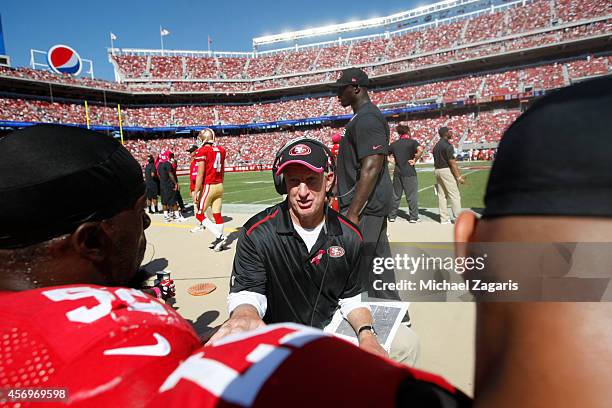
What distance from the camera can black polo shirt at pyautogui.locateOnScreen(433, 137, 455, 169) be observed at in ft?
24.5

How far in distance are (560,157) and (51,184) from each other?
117 cm

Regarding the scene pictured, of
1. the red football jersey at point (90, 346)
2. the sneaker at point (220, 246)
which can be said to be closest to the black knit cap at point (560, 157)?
the red football jersey at point (90, 346)

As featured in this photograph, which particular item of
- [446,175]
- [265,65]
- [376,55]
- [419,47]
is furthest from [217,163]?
[265,65]

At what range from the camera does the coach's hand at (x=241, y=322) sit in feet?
5.49

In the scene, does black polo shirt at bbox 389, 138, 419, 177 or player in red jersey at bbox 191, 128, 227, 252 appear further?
black polo shirt at bbox 389, 138, 419, 177

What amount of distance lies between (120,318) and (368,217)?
109 inches

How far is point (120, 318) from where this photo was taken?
0.74m

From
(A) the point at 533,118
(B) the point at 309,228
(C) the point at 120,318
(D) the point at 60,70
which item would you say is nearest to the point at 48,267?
(C) the point at 120,318

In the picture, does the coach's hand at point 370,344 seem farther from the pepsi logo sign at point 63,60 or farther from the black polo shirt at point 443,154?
the pepsi logo sign at point 63,60

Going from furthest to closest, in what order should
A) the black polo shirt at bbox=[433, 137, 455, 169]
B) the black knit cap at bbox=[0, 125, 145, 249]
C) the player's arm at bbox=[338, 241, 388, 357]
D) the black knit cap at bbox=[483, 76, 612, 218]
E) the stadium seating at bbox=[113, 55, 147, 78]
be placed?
1. the stadium seating at bbox=[113, 55, 147, 78]
2. the black polo shirt at bbox=[433, 137, 455, 169]
3. the player's arm at bbox=[338, 241, 388, 357]
4. the black knit cap at bbox=[0, 125, 145, 249]
5. the black knit cap at bbox=[483, 76, 612, 218]

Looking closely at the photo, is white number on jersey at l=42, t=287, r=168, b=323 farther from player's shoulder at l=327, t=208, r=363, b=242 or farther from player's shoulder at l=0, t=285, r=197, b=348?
player's shoulder at l=327, t=208, r=363, b=242

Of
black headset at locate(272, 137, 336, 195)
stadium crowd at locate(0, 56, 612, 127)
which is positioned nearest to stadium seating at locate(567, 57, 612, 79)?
stadium crowd at locate(0, 56, 612, 127)

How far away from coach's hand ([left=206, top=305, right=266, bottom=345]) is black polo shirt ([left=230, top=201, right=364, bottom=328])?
0.20m

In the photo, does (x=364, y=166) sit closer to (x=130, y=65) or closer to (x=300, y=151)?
(x=300, y=151)
